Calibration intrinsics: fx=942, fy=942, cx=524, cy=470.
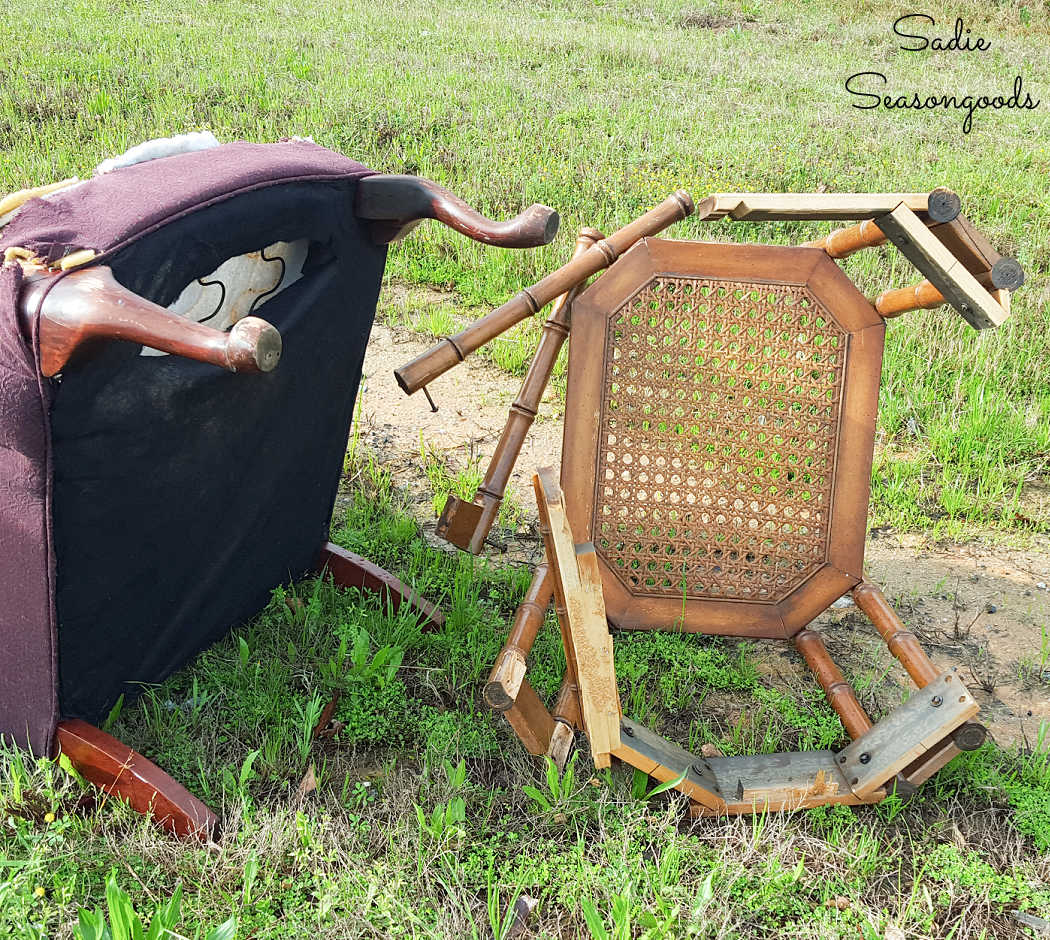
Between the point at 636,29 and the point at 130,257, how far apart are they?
1020 centimetres

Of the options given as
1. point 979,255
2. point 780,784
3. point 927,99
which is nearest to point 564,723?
point 780,784

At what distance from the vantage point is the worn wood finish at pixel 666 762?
1.86 m

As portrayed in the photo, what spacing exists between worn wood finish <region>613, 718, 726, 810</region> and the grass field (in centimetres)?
7

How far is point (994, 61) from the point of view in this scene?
9.86 m

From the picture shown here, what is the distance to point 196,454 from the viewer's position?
1805mm

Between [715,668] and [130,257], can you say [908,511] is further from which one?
[130,257]

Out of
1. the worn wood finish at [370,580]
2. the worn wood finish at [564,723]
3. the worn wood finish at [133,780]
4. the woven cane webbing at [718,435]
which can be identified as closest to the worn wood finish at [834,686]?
the woven cane webbing at [718,435]

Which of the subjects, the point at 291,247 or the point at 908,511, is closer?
the point at 291,247

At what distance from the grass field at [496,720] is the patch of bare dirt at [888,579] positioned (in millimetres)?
119

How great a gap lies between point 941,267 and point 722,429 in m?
0.60

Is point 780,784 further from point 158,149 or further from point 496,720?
point 158,149

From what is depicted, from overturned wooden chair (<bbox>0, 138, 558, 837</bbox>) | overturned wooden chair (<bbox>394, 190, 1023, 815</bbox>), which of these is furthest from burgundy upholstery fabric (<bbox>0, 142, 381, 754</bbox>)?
overturned wooden chair (<bbox>394, 190, 1023, 815</bbox>)

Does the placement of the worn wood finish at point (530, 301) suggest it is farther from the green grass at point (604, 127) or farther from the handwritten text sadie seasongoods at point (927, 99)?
the handwritten text sadie seasongoods at point (927, 99)

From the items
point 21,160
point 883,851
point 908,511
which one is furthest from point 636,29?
point 883,851
